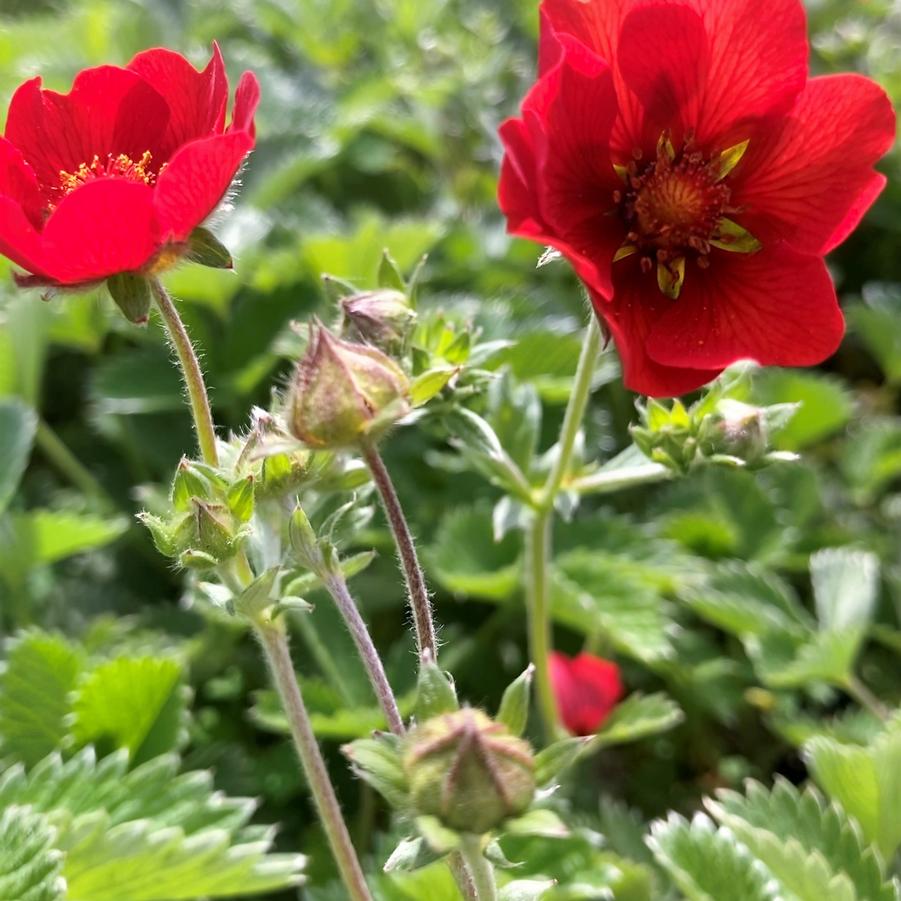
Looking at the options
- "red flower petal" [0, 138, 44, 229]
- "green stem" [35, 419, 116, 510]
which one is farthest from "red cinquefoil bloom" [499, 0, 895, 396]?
"green stem" [35, 419, 116, 510]

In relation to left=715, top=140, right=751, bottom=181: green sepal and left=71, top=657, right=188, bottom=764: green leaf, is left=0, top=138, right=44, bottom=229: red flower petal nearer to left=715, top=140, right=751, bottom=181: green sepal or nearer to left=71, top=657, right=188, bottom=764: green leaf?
left=71, top=657, right=188, bottom=764: green leaf

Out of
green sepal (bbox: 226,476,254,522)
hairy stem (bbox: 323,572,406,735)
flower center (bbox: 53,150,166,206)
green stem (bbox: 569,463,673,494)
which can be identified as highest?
flower center (bbox: 53,150,166,206)

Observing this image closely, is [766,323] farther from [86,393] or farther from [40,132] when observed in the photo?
[86,393]

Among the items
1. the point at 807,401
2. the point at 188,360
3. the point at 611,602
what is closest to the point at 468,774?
the point at 188,360

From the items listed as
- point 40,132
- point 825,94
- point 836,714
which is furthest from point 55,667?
point 836,714

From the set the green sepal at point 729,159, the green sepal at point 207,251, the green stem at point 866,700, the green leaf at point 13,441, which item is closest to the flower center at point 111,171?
the green sepal at point 207,251
